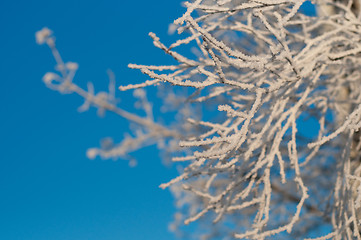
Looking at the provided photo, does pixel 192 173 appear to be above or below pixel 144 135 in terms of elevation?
below

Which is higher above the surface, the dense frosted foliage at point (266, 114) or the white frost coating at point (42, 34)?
the white frost coating at point (42, 34)

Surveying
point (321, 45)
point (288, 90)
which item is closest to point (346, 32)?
point (321, 45)

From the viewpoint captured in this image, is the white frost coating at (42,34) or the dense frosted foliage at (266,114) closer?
the dense frosted foliage at (266,114)

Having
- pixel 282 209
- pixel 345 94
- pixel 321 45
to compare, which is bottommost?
pixel 321 45

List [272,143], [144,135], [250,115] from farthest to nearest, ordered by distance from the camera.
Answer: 1. [144,135]
2. [272,143]
3. [250,115]

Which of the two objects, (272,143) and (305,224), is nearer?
(272,143)

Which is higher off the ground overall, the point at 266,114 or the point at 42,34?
the point at 42,34

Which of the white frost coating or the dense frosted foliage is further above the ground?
the white frost coating

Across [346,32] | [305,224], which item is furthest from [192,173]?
[305,224]

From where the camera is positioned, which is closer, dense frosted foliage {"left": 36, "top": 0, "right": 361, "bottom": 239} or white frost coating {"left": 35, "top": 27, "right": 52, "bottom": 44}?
dense frosted foliage {"left": 36, "top": 0, "right": 361, "bottom": 239}

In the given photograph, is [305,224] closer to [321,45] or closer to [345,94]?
[345,94]

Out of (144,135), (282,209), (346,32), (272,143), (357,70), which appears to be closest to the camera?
(272,143)
